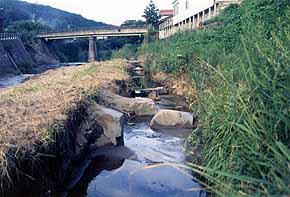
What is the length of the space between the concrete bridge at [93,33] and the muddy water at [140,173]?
3755 centimetres

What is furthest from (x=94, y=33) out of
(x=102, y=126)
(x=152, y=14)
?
(x=102, y=126)

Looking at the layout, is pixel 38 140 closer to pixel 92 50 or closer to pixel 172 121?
pixel 172 121

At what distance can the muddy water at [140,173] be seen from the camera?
4934mm

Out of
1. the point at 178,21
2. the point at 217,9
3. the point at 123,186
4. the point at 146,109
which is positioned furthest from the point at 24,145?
the point at 178,21

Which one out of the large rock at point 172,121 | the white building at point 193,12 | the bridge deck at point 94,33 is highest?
the white building at point 193,12

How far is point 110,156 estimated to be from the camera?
6.38m

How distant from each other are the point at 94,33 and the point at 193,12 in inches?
1042

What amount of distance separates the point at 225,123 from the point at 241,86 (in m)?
0.40

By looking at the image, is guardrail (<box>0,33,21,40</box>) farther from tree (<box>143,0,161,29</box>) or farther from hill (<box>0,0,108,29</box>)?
hill (<box>0,0,108,29</box>)

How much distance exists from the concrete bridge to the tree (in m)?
5.57

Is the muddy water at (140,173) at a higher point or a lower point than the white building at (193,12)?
lower

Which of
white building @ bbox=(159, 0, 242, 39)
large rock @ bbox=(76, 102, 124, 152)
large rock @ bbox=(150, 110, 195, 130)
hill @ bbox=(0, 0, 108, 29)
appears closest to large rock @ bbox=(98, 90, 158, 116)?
large rock @ bbox=(150, 110, 195, 130)

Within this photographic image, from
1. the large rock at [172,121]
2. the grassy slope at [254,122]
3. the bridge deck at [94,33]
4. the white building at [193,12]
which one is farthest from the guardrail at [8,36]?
the grassy slope at [254,122]

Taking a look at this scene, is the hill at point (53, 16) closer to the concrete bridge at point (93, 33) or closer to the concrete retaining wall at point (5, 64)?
the concrete bridge at point (93, 33)
